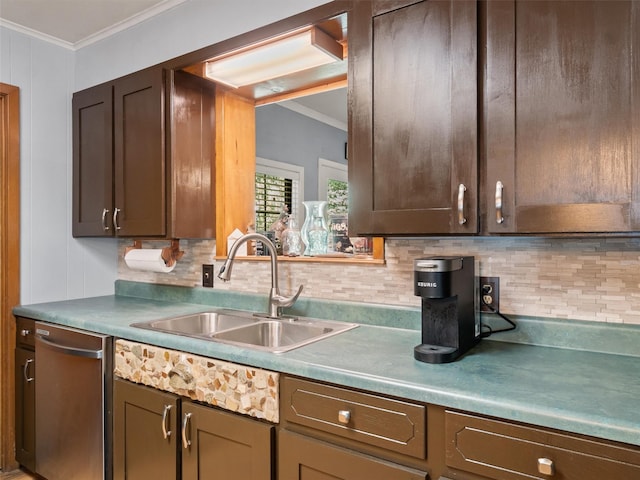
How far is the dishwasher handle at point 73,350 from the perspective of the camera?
1957 millimetres

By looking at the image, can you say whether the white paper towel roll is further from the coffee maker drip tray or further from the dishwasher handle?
the coffee maker drip tray

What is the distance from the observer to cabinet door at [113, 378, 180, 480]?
5.55 feet

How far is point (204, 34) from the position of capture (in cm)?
226

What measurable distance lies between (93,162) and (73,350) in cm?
110

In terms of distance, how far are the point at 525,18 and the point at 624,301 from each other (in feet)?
2.95

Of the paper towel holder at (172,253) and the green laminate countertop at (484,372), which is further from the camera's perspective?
the paper towel holder at (172,253)

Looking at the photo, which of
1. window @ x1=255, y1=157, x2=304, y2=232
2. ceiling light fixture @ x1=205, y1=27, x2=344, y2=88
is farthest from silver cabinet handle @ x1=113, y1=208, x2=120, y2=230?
ceiling light fixture @ x1=205, y1=27, x2=344, y2=88

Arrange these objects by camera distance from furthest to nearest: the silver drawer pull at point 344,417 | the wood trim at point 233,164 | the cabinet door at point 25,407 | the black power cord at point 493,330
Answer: the wood trim at point 233,164
the cabinet door at point 25,407
the black power cord at point 493,330
the silver drawer pull at point 344,417

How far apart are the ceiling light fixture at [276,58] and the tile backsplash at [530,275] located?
2.82ft

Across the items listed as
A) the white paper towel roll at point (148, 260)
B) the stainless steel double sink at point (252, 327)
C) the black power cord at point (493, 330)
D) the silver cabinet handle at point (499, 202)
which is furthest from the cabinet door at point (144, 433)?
the silver cabinet handle at point (499, 202)

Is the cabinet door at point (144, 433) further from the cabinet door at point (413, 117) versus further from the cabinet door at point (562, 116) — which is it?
the cabinet door at point (562, 116)

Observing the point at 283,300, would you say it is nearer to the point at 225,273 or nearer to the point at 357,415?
the point at 225,273

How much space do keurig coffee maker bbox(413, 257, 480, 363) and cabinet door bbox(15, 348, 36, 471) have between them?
6.75 ft

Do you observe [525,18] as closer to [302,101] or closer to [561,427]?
[561,427]
